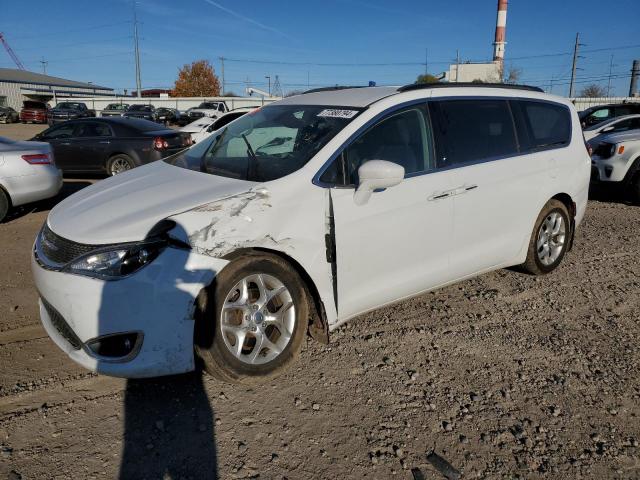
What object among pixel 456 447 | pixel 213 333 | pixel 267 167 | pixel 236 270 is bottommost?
pixel 456 447

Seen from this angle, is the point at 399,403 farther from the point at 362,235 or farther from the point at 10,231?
the point at 10,231

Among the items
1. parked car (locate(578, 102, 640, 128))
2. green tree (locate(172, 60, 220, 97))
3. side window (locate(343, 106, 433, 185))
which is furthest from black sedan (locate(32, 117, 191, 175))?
green tree (locate(172, 60, 220, 97))

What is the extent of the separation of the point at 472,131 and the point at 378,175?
133 centimetres

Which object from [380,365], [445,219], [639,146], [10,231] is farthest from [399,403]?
[639,146]

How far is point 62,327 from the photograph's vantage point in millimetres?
2857

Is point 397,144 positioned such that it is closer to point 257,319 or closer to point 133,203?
point 257,319

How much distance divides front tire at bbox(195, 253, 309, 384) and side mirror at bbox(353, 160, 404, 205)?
702 millimetres

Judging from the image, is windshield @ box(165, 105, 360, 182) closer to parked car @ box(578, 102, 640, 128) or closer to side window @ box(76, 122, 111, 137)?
side window @ box(76, 122, 111, 137)

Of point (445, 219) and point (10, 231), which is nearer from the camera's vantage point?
point (445, 219)

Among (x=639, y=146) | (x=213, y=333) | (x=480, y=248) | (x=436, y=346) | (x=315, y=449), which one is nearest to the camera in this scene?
(x=315, y=449)

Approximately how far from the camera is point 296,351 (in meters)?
3.16

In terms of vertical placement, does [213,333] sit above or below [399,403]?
above

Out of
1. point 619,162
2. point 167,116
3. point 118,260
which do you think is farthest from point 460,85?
point 167,116

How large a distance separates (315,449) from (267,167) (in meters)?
1.72
